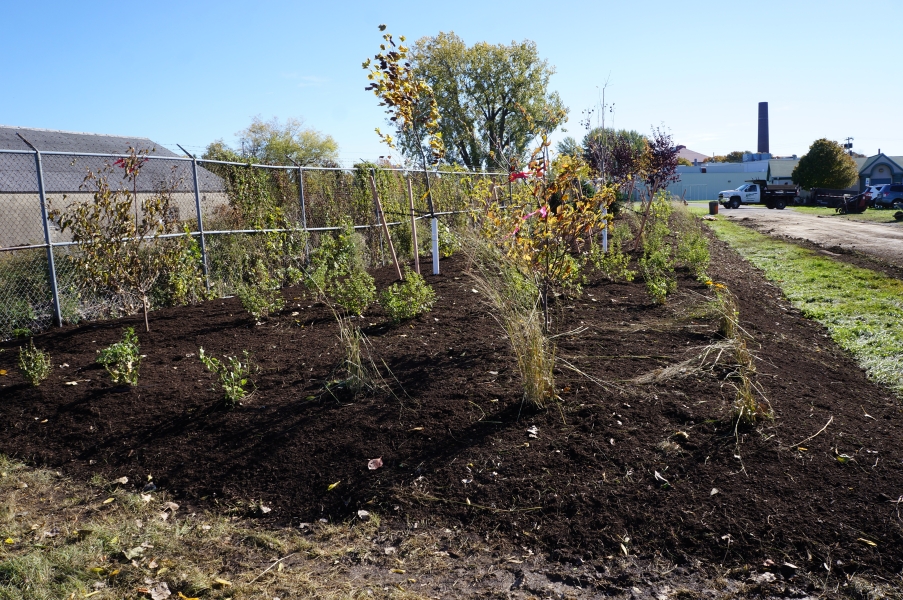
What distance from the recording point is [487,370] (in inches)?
181

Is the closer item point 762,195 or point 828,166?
point 762,195

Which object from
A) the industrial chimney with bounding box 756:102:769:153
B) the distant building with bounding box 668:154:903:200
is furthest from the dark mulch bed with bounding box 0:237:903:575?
the industrial chimney with bounding box 756:102:769:153

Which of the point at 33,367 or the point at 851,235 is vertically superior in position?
the point at 33,367

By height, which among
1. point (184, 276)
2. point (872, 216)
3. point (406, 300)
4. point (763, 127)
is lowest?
point (872, 216)

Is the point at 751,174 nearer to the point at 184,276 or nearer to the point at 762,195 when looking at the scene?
the point at 762,195

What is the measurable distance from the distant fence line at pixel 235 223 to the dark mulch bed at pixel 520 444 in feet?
5.44

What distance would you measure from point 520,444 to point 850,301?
249 inches

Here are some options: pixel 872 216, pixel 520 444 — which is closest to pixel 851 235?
pixel 872 216

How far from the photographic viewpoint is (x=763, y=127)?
77875 mm

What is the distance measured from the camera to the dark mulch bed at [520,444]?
116 inches

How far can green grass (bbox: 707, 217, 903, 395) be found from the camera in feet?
18.0

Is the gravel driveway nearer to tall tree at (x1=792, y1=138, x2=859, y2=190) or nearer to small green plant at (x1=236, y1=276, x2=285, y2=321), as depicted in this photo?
small green plant at (x1=236, y1=276, x2=285, y2=321)

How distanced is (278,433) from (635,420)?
6.99 feet

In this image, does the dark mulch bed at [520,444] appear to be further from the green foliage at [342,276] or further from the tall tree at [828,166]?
the tall tree at [828,166]
